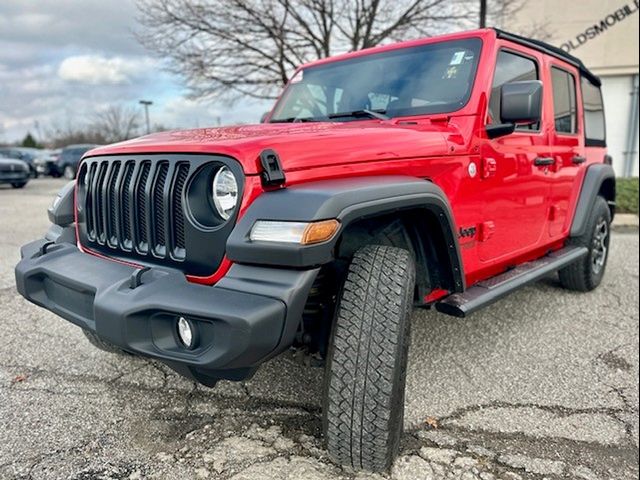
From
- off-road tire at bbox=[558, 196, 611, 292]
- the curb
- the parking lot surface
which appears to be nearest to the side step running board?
off-road tire at bbox=[558, 196, 611, 292]

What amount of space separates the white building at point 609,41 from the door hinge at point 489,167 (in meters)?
13.6

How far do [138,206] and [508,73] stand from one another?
237cm

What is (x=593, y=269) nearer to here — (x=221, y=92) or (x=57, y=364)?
(x=57, y=364)

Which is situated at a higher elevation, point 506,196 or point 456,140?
point 456,140

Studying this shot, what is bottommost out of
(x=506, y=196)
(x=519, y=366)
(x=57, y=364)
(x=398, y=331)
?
(x=519, y=366)

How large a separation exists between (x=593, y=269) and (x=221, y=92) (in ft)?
32.3

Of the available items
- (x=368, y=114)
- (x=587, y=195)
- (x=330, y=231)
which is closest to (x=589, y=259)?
(x=587, y=195)

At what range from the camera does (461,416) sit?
248cm

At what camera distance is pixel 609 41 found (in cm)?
1462

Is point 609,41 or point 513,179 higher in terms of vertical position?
point 609,41

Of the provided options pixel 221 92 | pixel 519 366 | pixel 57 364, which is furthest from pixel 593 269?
pixel 221 92

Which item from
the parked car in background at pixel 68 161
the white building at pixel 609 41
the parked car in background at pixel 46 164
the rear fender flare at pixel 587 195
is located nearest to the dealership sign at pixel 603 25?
the white building at pixel 609 41

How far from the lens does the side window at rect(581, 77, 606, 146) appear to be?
439 centimetres

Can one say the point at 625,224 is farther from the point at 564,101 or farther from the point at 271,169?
the point at 271,169
